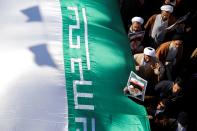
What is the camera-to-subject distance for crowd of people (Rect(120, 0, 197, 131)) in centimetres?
923

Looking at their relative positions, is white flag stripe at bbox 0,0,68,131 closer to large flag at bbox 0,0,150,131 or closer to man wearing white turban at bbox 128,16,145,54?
large flag at bbox 0,0,150,131

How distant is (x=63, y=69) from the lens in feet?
27.7

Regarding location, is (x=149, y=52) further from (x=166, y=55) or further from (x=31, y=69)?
(x=31, y=69)

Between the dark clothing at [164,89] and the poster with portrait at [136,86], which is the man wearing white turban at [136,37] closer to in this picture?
the dark clothing at [164,89]

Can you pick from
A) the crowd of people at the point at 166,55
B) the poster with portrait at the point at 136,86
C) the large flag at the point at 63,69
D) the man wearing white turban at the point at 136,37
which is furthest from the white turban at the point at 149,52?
the poster with portrait at the point at 136,86

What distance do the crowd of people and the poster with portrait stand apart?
2.91 feet

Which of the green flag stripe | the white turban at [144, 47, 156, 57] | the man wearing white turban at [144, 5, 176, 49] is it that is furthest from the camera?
the man wearing white turban at [144, 5, 176, 49]

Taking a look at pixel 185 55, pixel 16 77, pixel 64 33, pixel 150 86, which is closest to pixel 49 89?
pixel 16 77

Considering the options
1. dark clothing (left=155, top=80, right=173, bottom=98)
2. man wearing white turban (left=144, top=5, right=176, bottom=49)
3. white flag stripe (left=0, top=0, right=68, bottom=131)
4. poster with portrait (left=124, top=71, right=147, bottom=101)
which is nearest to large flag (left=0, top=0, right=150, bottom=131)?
white flag stripe (left=0, top=0, right=68, bottom=131)

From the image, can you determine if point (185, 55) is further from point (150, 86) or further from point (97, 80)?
point (97, 80)

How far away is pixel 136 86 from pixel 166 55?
187 centimetres

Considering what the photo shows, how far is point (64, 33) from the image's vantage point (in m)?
8.80

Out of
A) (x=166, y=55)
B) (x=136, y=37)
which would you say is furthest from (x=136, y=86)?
(x=136, y=37)

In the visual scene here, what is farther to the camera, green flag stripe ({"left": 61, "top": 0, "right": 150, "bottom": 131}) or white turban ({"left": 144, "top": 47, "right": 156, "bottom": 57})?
white turban ({"left": 144, "top": 47, "right": 156, "bottom": 57})
